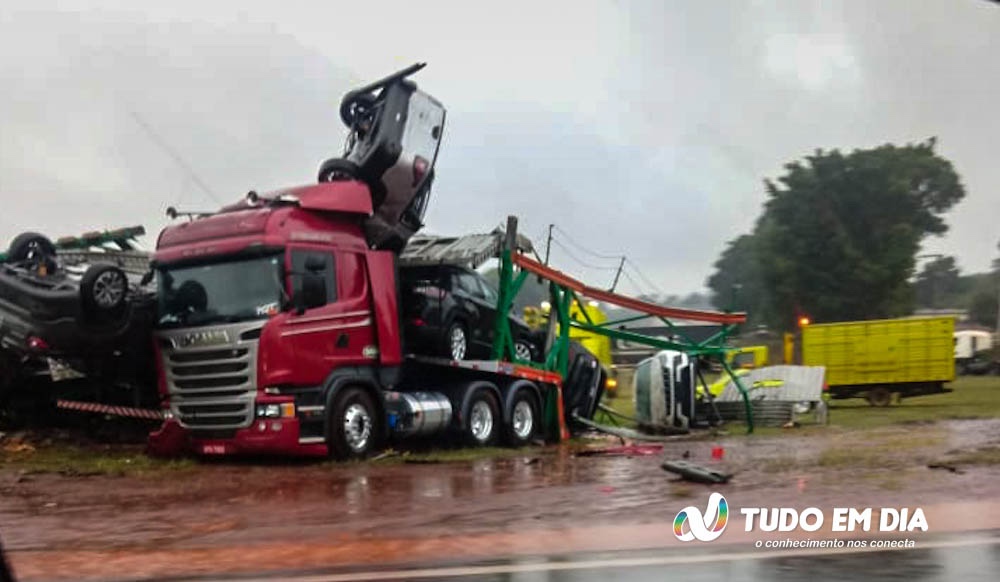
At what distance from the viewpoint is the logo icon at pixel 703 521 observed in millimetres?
7395

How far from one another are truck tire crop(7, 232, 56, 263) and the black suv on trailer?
512cm

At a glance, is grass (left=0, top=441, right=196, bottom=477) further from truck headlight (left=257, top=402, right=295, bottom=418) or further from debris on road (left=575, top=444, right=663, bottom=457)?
debris on road (left=575, top=444, right=663, bottom=457)

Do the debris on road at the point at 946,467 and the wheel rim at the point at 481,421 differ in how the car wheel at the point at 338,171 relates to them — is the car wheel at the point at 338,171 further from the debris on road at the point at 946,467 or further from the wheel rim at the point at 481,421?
the debris on road at the point at 946,467

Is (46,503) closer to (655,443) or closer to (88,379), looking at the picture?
(88,379)

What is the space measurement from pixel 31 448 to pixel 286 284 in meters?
4.99

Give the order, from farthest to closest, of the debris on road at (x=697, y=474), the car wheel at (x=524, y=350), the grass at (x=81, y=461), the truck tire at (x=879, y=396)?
1. the truck tire at (x=879, y=396)
2. the car wheel at (x=524, y=350)
3. the grass at (x=81, y=461)
4. the debris on road at (x=697, y=474)

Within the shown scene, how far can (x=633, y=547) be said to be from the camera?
23.0 ft

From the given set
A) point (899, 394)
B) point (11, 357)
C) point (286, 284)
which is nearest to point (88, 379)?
point (11, 357)

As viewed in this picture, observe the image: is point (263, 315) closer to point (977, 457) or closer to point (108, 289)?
point (108, 289)

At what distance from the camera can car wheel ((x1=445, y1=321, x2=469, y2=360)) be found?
15.2 meters

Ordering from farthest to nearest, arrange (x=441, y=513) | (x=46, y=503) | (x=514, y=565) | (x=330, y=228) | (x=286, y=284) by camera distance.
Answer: (x=330, y=228), (x=286, y=284), (x=46, y=503), (x=441, y=513), (x=514, y=565)

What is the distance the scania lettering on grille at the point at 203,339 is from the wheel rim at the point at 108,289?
0.94m

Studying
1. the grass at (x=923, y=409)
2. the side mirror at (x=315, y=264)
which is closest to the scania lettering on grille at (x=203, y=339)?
the side mirror at (x=315, y=264)

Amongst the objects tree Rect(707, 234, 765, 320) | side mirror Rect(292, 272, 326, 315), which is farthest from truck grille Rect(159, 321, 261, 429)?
tree Rect(707, 234, 765, 320)
